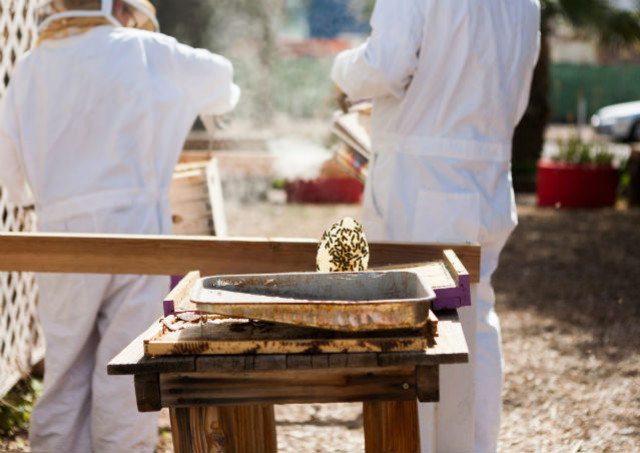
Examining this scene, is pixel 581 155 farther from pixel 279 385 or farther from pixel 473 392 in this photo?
pixel 279 385

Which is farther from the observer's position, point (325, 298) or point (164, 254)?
point (164, 254)

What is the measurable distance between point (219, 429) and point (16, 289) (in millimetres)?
2638

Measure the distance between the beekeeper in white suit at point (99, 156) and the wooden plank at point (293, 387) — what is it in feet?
4.95

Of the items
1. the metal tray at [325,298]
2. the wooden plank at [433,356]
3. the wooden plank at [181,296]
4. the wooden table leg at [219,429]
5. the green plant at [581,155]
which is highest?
the metal tray at [325,298]

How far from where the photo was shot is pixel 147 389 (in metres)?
1.65

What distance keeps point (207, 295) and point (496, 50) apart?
1.77m

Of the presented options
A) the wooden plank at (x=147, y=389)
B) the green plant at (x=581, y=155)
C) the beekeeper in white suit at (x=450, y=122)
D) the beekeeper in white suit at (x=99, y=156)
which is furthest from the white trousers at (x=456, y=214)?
the green plant at (x=581, y=155)

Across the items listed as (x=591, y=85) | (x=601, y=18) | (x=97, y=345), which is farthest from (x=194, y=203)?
(x=591, y=85)

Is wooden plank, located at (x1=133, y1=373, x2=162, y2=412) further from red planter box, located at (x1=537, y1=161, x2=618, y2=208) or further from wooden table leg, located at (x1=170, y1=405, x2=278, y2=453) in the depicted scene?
red planter box, located at (x1=537, y1=161, x2=618, y2=208)

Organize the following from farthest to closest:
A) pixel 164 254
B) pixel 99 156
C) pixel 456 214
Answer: pixel 99 156 < pixel 456 214 < pixel 164 254

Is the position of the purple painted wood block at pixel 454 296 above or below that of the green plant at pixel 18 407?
above

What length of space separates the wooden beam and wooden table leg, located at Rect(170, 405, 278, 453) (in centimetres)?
55

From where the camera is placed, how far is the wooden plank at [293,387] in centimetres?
168

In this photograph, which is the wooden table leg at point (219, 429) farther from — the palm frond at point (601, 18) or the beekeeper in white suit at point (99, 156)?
the palm frond at point (601, 18)
